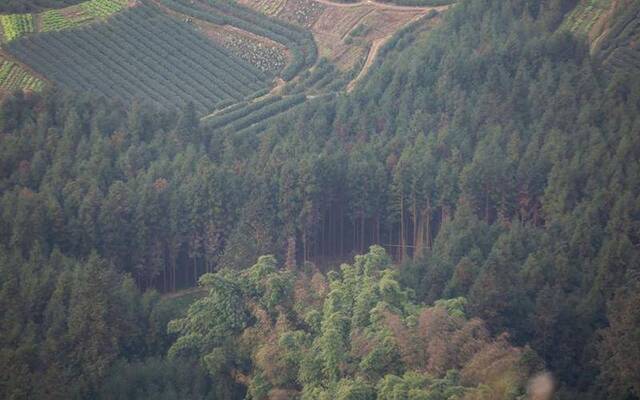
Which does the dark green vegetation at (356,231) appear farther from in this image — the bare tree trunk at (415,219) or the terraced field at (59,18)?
the terraced field at (59,18)

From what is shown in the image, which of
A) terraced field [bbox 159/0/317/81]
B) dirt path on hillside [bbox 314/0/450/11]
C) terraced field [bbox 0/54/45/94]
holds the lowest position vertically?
terraced field [bbox 0/54/45/94]

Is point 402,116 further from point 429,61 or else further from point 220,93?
point 220,93

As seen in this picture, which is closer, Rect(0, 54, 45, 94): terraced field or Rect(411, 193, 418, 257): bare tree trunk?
Rect(411, 193, 418, 257): bare tree trunk

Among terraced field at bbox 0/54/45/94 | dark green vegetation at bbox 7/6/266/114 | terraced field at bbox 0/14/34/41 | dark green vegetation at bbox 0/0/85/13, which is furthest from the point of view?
dark green vegetation at bbox 0/0/85/13

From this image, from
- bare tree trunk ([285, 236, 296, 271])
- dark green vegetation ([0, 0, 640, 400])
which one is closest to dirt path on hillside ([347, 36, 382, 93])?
dark green vegetation ([0, 0, 640, 400])

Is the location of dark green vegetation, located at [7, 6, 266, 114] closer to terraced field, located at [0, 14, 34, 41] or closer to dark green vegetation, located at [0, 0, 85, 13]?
terraced field, located at [0, 14, 34, 41]

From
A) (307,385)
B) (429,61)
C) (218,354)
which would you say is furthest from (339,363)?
(429,61)

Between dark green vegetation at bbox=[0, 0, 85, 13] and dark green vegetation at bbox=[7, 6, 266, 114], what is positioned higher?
dark green vegetation at bbox=[0, 0, 85, 13]
